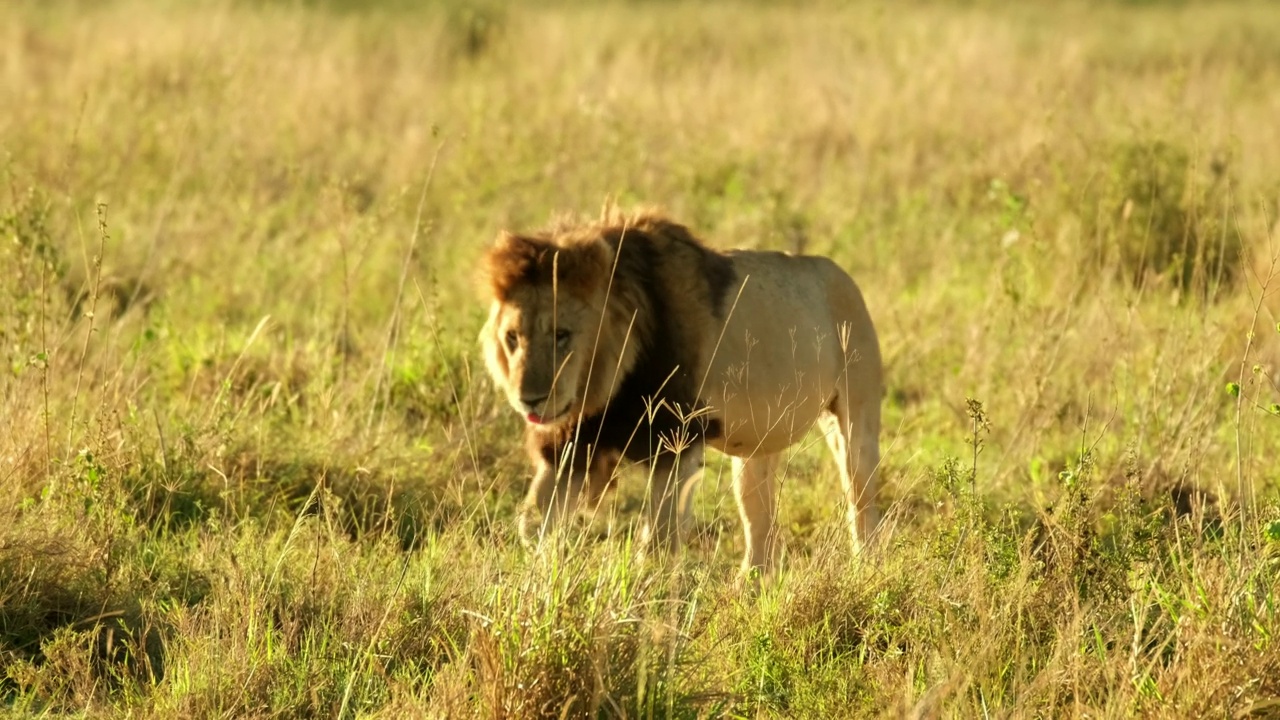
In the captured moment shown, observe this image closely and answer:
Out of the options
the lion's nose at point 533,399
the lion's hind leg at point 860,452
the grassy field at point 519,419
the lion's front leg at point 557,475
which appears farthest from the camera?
the lion's hind leg at point 860,452

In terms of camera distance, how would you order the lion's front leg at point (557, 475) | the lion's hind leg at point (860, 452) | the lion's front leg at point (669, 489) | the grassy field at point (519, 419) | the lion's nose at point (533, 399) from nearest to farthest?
the grassy field at point (519, 419) → the lion's nose at point (533, 399) → the lion's front leg at point (669, 489) → the lion's front leg at point (557, 475) → the lion's hind leg at point (860, 452)

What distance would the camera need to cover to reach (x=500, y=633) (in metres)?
4.13

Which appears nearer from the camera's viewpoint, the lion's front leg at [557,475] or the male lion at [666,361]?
the male lion at [666,361]

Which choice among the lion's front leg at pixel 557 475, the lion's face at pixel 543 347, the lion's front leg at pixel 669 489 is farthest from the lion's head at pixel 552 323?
the lion's front leg at pixel 669 489

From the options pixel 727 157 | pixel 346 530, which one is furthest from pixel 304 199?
pixel 346 530

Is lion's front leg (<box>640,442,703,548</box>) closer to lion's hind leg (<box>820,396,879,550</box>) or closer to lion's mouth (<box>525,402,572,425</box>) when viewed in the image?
lion's mouth (<box>525,402,572,425</box>)

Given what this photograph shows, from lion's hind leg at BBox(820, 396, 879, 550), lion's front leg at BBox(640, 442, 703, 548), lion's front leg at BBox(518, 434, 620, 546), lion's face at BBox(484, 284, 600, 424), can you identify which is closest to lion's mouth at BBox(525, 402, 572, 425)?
lion's face at BBox(484, 284, 600, 424)

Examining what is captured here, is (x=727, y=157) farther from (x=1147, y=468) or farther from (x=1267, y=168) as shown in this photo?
(x=1147, y=468)

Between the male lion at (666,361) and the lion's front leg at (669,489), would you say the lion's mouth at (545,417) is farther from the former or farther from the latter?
the lion's front leg at (669,489)

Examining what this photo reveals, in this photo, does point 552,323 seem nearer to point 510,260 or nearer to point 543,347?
point 543,347

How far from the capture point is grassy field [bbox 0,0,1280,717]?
173 inches

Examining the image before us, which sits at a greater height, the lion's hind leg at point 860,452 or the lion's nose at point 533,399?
the lion's nose at point 533,399

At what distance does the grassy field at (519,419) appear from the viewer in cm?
439

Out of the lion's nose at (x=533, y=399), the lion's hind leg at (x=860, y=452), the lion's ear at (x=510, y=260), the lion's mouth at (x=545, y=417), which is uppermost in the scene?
the lion's ear at (x=510, y=260)
